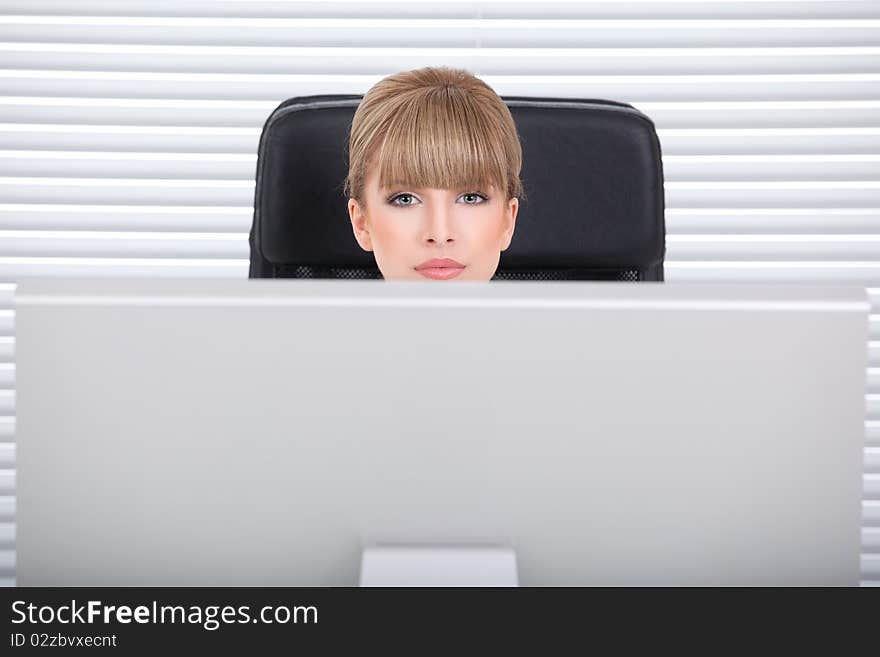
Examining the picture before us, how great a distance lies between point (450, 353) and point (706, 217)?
163cm

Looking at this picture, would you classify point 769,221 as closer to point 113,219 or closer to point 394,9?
point 394,9

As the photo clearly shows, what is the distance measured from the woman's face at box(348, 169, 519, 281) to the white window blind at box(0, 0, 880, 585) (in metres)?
0.90

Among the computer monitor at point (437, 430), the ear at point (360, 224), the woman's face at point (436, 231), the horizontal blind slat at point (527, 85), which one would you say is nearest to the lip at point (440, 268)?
the woman's face at point (436, 231)

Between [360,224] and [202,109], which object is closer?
[360,224]

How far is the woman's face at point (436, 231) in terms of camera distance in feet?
4.11

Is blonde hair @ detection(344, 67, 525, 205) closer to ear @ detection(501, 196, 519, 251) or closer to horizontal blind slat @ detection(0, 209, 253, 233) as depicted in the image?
ear @ detection(501, 196, 519, 251)

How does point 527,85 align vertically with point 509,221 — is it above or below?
above

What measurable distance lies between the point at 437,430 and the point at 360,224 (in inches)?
28.9

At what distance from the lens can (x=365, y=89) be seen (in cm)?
212

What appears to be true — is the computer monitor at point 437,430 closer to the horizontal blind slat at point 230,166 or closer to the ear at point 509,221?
the ear at point 509,221

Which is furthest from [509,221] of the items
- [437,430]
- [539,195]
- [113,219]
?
[113,219]

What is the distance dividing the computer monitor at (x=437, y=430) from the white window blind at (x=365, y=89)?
1523 millimetres
